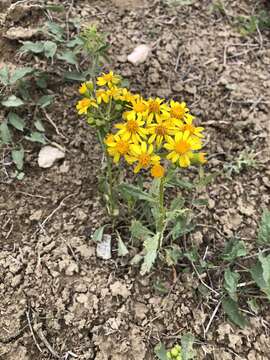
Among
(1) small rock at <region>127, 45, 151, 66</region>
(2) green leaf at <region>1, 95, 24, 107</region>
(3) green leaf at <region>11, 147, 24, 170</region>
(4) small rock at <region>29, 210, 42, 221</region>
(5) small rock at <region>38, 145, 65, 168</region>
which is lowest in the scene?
(4) small rock at <region>29, 210, 42, 221</region>

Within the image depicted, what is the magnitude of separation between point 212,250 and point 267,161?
26.6 inches

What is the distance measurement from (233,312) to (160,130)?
3.19 feet

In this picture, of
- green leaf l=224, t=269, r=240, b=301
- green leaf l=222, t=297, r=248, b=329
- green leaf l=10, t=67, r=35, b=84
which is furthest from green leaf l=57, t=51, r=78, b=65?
green leaf l=222, t=297, r=248, b=329

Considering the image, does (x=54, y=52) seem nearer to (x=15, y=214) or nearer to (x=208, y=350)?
(x=15, y=214)

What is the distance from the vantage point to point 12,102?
9.00ft

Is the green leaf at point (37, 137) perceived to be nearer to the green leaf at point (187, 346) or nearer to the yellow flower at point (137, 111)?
the yellow flower at point (137, 111)

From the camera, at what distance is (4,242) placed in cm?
248

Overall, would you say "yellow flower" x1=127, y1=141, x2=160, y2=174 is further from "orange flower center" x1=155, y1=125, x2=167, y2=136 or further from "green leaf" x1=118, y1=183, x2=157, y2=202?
"green leaf" x1=118, y1=183, x2=157, y2=202

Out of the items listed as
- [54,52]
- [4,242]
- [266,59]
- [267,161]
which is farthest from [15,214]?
[266,59]

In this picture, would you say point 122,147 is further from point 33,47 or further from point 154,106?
point 33,47

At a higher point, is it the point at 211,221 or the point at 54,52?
the point at 54,52

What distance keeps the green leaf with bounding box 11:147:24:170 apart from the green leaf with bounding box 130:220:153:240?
2.49 feet

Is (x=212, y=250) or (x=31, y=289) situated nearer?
(x=31, y=289)

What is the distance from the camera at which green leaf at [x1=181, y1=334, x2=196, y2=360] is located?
2146 millimetres
